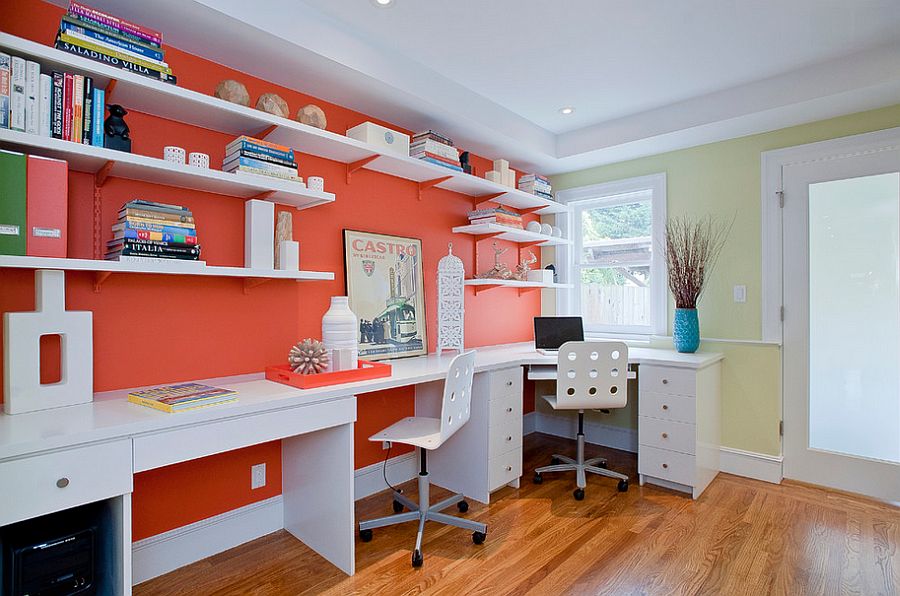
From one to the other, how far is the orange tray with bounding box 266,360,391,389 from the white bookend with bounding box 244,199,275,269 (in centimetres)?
49

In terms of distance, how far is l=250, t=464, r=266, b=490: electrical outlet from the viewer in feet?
7.79

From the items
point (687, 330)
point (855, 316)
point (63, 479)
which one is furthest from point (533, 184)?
point (63, 479)

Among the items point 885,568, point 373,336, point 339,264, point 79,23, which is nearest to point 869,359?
point 885,568

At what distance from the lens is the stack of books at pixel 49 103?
4.93ft

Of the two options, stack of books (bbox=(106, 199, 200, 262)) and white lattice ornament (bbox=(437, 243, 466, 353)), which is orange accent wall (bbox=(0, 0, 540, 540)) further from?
white lattice ornament (bbox=(437, 243, 466, 353))

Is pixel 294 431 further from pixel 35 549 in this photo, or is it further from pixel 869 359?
pixel 869 359

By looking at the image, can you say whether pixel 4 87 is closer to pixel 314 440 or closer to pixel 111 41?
pixel 111 41

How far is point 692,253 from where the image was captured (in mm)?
3473

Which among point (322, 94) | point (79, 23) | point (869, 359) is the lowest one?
point (869, 359)

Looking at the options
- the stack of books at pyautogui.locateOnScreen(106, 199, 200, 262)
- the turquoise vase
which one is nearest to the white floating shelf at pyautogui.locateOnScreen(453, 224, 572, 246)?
the turquoise vase

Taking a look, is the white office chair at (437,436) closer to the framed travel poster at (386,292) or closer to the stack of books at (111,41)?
the framed travel poster at (386,292)

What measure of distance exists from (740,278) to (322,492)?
9.93 ft

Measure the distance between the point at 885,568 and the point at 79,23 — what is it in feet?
12.7

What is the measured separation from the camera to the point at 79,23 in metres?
1.63
